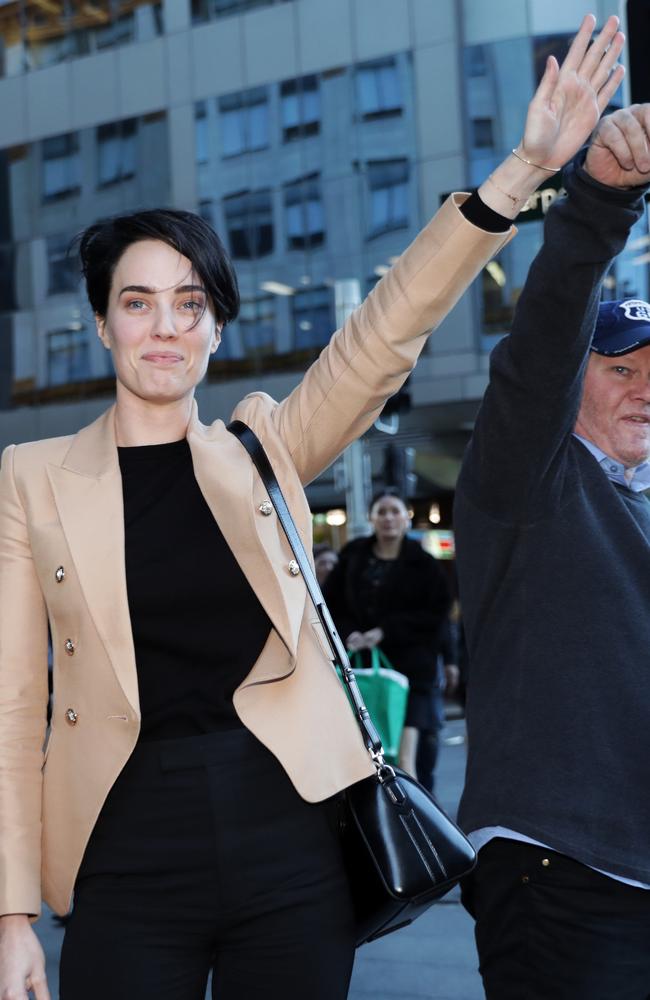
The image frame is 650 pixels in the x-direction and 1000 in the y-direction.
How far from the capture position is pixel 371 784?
2.22 meters

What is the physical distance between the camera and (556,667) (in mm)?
2307

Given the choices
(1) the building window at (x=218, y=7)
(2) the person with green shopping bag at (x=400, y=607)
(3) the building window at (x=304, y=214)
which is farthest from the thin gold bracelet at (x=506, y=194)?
(1) the building window at (x=218, y=7)

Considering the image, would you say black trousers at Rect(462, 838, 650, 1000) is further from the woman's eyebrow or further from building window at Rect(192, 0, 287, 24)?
building window at Rect(192, 0, 287, 24)

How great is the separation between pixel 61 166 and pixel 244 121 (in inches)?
195

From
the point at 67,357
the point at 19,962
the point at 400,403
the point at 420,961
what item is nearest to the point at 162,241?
the point at 19,962

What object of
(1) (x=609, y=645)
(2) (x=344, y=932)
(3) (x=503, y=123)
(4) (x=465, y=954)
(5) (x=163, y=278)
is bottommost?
(4) (x=465, y=954)

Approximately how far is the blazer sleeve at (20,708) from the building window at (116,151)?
84.7ft

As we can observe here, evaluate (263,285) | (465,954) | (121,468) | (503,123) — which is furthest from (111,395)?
(121,468)

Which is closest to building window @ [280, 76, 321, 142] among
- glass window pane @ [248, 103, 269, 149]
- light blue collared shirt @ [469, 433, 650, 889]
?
glass window pane @ [248, 103, 269, 149]

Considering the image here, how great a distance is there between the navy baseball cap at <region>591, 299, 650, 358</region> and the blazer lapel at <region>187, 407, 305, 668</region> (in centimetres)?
78

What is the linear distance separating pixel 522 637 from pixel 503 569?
0.44ft

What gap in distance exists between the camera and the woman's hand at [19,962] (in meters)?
2.12

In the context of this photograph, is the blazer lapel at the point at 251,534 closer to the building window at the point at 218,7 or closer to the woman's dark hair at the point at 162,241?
the woman's dark hair at the point at 162,241

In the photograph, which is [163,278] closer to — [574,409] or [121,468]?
[121,468]
